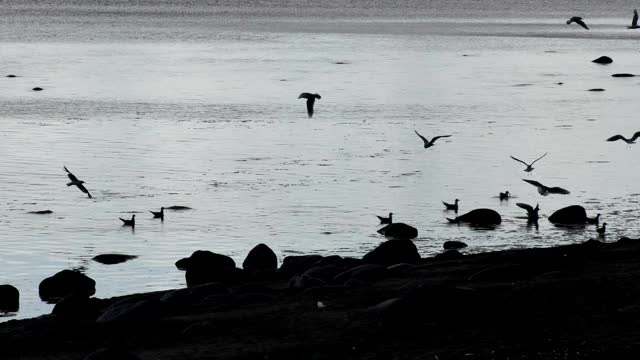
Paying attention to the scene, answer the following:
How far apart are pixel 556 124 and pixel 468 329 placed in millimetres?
43748

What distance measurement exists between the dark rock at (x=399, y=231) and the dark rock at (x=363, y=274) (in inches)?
387

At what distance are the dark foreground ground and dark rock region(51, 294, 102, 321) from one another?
0.27 metres

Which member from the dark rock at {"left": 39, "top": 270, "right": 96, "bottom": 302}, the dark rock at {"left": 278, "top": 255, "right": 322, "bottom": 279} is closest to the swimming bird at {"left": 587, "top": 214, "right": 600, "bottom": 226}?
the dark rock at {"left": 278, "top": 255, "right": 322, "bottom": 279}

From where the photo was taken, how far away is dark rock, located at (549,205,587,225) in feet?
110

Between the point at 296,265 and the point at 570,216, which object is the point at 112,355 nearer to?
the point at 296,265

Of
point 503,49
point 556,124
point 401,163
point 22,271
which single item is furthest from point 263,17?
point 22,271

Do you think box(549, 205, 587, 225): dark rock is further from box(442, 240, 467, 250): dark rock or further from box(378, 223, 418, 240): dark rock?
box(442, 240, 467, 250): dark rock

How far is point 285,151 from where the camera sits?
49.0 m

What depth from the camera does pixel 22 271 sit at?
2873cm

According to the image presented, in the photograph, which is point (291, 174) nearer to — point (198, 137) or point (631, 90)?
point (198, 137)

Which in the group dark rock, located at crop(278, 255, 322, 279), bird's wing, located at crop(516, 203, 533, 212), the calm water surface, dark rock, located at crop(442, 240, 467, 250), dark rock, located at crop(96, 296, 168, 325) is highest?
the calm water surface

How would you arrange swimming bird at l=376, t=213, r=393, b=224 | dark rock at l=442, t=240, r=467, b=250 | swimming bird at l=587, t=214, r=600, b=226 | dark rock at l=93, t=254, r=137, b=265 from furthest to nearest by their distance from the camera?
swimming bird at l=376, t=213, r=393, b=224 < swimming bird at l=587, t=214, r=600, b=226 < dark rock at l=442, t=240, r=467, b=250 < dark rock at l=93, t=254, r=137, b=265

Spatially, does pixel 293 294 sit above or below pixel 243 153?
below

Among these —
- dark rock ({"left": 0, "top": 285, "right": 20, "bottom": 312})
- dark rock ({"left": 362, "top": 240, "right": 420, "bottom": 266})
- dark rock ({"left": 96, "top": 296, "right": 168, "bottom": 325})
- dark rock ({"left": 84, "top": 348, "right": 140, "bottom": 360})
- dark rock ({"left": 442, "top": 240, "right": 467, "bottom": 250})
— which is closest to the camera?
dark rock ({"left": 84, "top": 348, "right": 140, "bottom": 360})
